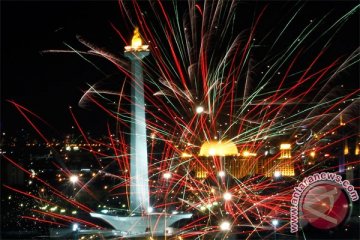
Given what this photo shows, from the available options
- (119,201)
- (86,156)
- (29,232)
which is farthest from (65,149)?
(29,232)

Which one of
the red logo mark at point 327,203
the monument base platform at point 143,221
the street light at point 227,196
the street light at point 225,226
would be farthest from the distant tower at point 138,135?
the red logo mark at point 327,203

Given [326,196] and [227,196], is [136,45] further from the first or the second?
[326,196]

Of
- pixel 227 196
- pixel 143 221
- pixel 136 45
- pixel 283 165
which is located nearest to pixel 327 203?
pixel 143 221

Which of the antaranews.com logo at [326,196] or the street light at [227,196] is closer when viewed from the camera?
the antaranews.com logo at [326,196]

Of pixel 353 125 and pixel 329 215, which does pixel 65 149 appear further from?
pixel 329 215

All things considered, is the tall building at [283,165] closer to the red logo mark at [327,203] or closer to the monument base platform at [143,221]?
the monument base platform at [143,221]

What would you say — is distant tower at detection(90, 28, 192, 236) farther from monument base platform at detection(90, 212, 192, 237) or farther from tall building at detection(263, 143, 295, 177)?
tall building at detection(263, 143, 295, 177)
